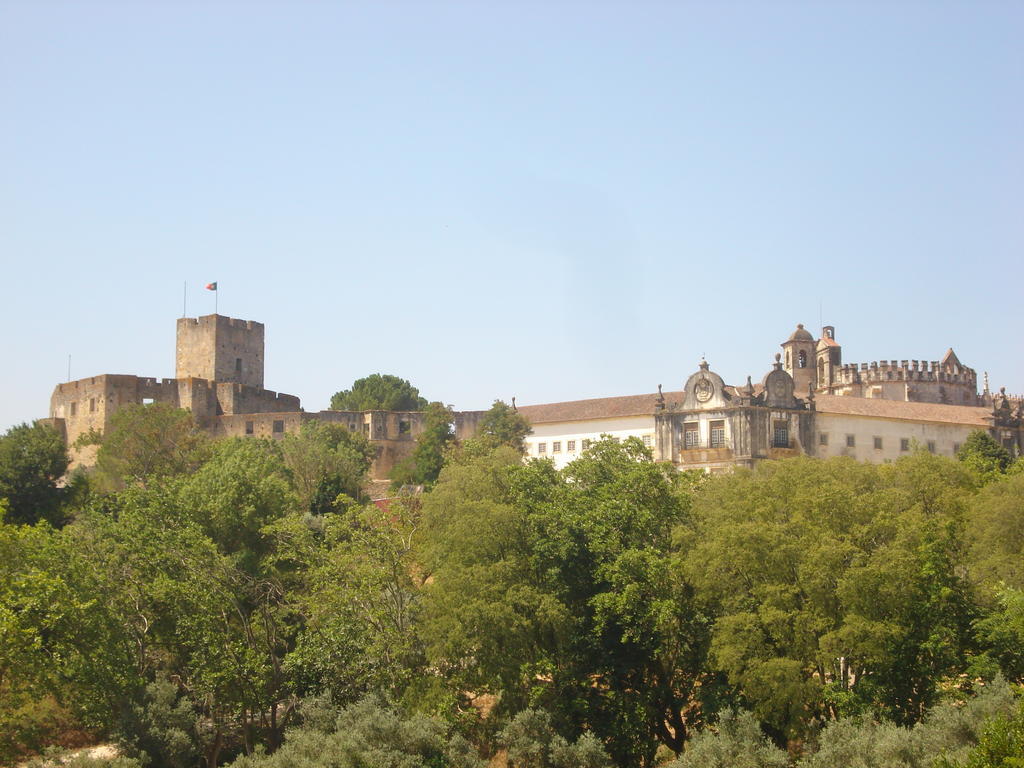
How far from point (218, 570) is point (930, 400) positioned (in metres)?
55.3

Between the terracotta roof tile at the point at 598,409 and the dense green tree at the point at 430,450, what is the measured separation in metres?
3.97

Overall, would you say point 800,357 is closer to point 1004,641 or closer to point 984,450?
point 984,450

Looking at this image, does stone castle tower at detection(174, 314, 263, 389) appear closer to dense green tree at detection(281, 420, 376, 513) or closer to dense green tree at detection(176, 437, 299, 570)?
dense green tree at detection(281, 420, 376, 513)

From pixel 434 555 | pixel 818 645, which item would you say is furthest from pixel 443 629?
pixel 818 645

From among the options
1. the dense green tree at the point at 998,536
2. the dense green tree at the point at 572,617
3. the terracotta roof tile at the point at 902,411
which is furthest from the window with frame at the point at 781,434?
the dense green tree at the point at 572,617

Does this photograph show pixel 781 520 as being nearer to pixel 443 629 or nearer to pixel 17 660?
pixel 443 629

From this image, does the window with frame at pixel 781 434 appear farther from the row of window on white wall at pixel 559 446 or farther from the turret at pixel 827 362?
the turret at pixel 827 362

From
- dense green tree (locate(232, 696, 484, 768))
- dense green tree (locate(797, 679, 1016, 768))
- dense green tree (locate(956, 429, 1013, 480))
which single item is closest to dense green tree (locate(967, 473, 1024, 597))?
dense green tree (locate(797, 679, 1016, 768))

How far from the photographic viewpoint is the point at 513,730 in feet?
101

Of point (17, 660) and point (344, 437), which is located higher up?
point (344, 437)

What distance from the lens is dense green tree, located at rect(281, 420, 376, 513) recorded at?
52.9m

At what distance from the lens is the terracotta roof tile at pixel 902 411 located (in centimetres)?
6309

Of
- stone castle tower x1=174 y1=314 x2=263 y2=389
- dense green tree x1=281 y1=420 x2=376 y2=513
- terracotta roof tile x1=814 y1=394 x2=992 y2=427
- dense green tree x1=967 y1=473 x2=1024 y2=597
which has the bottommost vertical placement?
dense green tree x1=967 y1=473 x2=1024 y2=597

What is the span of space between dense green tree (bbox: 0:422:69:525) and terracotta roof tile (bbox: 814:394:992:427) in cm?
3421
